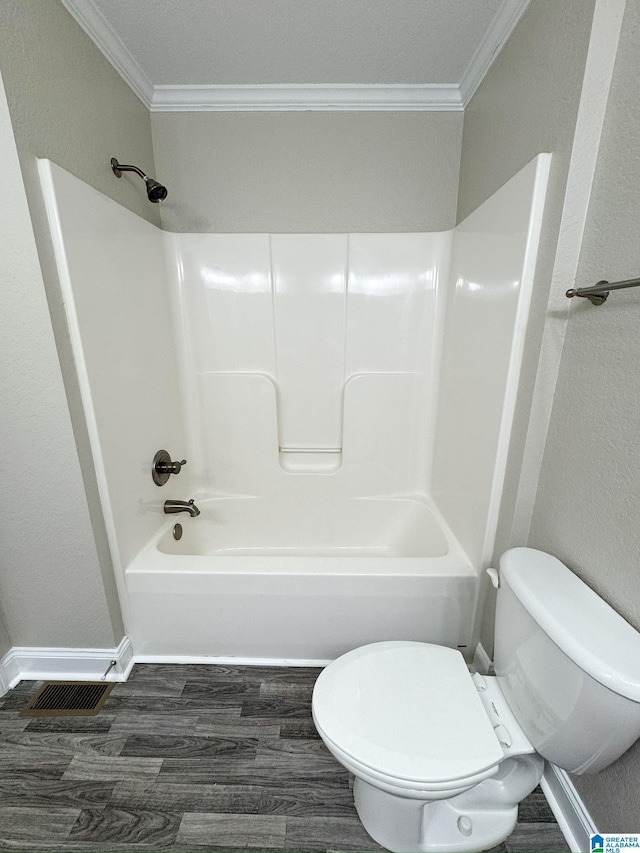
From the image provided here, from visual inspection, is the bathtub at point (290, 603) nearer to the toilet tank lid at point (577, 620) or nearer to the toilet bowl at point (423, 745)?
the toilet bowl at point (423, 745)

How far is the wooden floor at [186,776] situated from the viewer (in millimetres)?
1018

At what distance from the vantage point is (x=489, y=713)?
3.17 ft

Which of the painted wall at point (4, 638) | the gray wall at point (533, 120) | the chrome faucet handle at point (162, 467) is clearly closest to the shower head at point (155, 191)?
the chrome faucet handle at point (162, 467)

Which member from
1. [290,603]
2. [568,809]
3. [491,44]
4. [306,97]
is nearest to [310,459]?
[290,603]

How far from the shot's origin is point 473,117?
5.12 feet

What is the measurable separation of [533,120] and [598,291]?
618mm

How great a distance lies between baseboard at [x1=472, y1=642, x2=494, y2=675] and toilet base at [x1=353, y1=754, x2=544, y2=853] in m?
0.39

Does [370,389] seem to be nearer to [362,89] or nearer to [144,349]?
[144,349]

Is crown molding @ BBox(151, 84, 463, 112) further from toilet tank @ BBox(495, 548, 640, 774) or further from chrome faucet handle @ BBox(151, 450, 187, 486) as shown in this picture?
toilet tank @ BBox(495, 548, 640, 774)

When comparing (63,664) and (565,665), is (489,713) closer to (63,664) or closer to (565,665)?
(565,665)

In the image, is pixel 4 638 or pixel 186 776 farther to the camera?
pixel 4 638

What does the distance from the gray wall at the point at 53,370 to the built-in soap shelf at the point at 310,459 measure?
98 cm

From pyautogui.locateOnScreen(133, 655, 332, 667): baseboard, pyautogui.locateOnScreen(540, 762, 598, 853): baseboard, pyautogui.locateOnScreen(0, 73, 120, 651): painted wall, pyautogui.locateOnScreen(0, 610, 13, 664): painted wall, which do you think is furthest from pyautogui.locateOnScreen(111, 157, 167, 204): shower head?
pyautogui.locateOnScreen(540, 762, 598, 853): baseboard

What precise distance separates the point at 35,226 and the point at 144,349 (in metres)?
0.61
